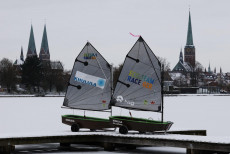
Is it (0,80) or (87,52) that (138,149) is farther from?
(0,80)

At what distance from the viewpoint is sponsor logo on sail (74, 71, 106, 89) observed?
2136 cm

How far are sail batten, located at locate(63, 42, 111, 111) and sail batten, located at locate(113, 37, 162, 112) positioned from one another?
4.03ft

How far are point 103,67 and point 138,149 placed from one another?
3.76m

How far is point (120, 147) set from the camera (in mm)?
19828

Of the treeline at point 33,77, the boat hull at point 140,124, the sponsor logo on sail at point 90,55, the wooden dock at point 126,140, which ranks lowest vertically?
the wooden dock at point 126,140

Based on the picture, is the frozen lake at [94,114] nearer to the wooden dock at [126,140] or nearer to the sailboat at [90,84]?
the wooden dock at [126,140]

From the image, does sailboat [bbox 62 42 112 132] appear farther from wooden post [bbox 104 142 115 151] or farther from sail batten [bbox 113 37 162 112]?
wooden post [bbox 104 142 115 151]

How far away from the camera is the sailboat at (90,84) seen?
21.3m

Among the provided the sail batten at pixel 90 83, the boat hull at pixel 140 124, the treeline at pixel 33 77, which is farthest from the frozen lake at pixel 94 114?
the treeline at pixel 33 77

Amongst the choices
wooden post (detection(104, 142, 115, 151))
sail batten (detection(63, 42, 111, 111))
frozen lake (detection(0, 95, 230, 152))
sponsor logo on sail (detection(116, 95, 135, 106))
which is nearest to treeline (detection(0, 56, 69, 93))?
frozen lake (detection(0, 95, 230, 152))

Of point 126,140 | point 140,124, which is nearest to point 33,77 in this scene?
point 140,124

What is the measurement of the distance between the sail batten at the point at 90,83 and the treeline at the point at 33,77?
10713 cm

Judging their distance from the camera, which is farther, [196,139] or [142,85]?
[142,85]

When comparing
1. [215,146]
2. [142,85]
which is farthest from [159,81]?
[215,146]
